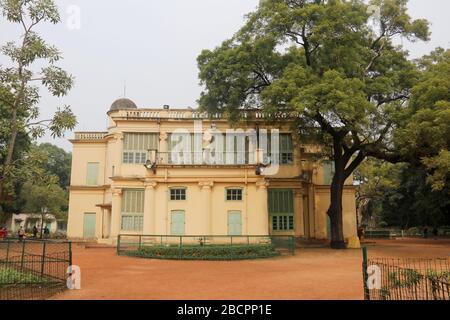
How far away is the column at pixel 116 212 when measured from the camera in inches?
1114

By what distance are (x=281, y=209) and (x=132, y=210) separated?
10294mm

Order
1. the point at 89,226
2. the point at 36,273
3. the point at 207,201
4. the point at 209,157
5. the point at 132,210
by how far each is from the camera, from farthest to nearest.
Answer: the point at 89,226, the point at 209,157, the point at 132,210, the point at 207,201, the point at 36,273

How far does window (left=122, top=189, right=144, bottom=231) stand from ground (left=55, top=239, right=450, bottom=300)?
8.31 m

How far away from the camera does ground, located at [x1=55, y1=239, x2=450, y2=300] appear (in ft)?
34.8

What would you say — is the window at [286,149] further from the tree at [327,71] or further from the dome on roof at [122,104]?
the dome on roof at [122,104]

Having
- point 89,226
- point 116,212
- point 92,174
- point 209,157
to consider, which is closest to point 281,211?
point 209,157

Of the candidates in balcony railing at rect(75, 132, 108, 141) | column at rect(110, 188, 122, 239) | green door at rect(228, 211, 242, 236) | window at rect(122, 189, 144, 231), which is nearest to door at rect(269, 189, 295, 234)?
green door at rect(228, 211, 242, 236)

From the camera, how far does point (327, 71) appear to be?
2191cm

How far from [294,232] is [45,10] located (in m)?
22.0

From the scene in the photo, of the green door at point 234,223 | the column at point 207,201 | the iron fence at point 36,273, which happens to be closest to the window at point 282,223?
the green door at point 234,223

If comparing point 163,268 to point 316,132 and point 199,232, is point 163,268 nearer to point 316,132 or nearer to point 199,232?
point 199,232

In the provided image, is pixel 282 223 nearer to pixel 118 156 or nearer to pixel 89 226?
pixel 118 156

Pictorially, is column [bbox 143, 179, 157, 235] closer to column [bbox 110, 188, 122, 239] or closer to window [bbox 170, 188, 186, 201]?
window [bbox 170, 188, 186, 201]

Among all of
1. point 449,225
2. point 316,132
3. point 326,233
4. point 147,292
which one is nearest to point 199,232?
point 316,132
